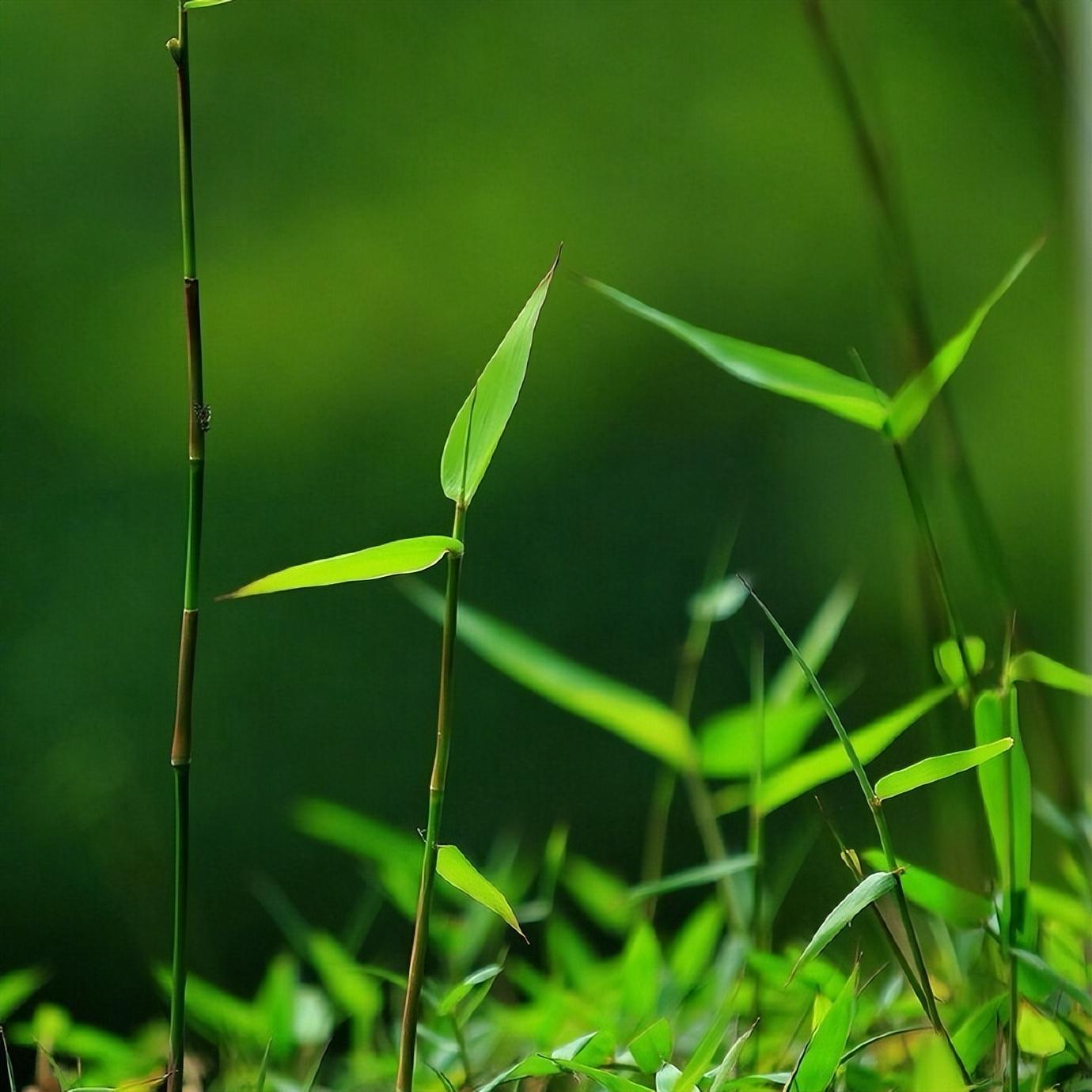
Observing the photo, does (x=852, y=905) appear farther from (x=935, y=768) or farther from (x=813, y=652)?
(x=813, y=652)

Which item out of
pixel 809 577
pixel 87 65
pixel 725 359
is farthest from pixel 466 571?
pixel 725 359

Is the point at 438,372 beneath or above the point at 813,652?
beneath

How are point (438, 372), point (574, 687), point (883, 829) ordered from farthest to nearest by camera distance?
point (438, 372) < point (574, 687) < point (883, 829)

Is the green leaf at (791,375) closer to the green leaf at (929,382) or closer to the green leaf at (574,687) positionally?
the green leaf at (929,382)

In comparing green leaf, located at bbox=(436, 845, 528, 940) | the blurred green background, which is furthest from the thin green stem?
the blurred green background

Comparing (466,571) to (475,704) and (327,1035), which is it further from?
(327,1035)

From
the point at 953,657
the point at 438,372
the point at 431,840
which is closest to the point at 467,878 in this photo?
the point at 431,840
